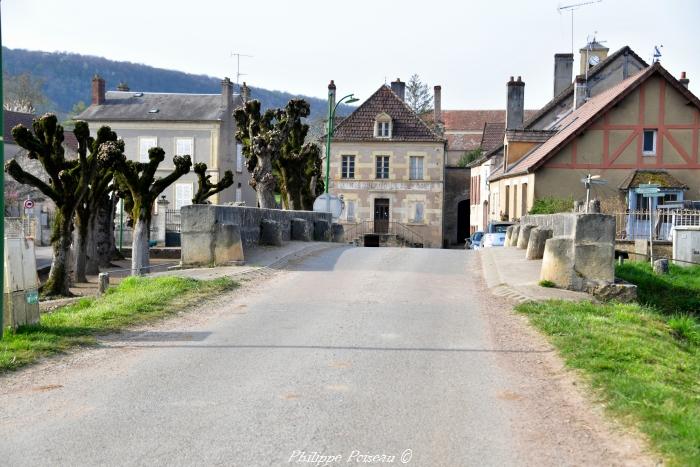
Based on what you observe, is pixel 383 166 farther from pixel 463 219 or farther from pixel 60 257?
pixel 60 257

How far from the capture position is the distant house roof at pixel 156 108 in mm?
55125

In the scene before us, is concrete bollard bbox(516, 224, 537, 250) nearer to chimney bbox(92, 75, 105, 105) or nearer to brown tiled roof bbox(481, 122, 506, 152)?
chimney bbox(92, 75, 105, 105)

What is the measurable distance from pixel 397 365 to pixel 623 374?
6.46 ft

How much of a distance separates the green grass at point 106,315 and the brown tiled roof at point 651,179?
26123mm

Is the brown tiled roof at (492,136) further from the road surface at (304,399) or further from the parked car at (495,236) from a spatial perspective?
the road surface at (304,399)

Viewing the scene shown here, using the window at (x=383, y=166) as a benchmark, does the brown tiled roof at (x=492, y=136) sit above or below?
above

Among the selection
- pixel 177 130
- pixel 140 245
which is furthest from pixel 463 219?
pixel 140 245

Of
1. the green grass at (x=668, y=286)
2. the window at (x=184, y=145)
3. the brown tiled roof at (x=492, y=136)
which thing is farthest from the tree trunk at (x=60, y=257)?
the brown tiled roof at (x=492, y=136)

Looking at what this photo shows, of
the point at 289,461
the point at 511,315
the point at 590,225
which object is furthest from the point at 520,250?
the point at 289,461

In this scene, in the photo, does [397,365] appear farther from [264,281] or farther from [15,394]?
[264,281]

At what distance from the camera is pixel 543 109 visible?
151 ft

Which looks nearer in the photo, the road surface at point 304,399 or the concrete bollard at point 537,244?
the road surface at point 304,399

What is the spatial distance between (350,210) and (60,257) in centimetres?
3370

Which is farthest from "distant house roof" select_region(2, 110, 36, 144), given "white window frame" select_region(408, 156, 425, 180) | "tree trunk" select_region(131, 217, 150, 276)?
"tree trunk" select_region(131, 217, 150, 276)
